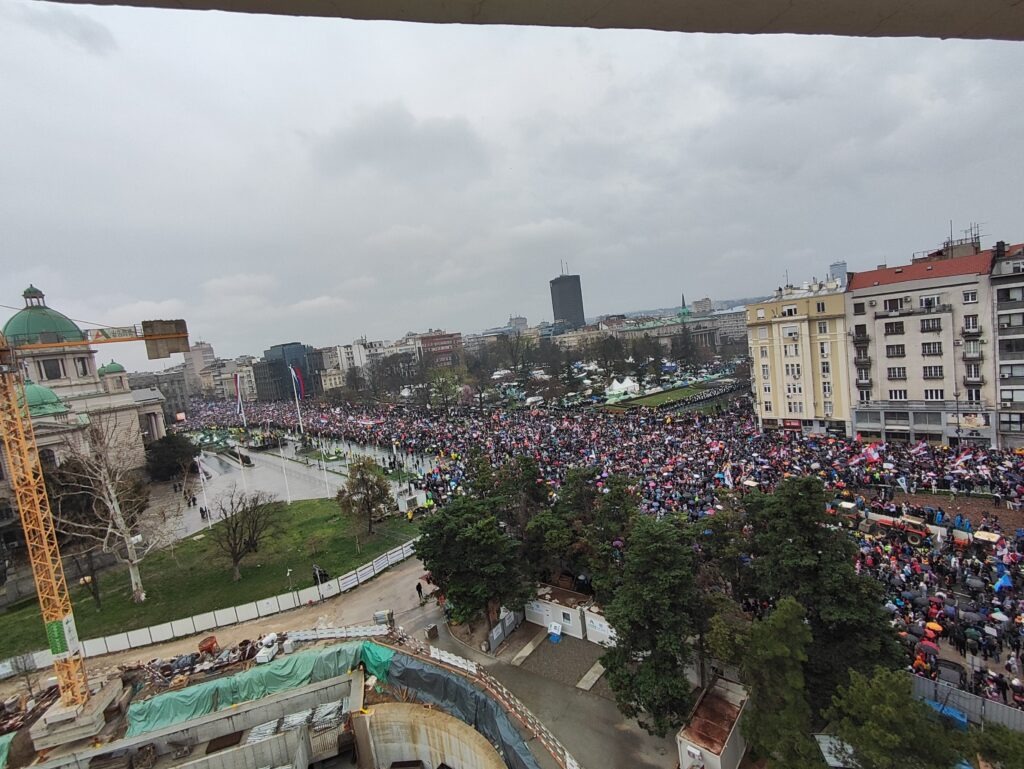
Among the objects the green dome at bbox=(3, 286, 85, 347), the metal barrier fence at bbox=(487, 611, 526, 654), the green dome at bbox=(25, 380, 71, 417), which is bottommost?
the metal barrier fence at bbox=(487, 611, 526, 654)

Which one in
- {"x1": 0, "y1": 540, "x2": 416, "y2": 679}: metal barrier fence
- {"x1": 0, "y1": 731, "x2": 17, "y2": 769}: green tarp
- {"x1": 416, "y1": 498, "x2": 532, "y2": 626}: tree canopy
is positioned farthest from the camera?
{"x1": 0, "y1": 540, "x2": 416, "y2": 679}: metal barrier fence

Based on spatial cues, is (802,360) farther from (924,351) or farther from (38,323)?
(38,323)

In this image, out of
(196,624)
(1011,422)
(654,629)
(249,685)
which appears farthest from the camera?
(1011,422)

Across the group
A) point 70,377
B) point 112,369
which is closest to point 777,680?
point 70,377

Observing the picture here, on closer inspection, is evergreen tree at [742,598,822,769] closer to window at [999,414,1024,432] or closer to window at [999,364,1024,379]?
window at [999,414,1024,432]

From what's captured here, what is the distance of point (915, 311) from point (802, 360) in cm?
717

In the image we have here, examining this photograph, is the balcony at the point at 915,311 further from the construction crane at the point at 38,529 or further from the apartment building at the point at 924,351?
the construction crane at the point at 38,529

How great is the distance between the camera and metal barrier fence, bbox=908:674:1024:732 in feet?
35.8

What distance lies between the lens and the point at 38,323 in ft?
151

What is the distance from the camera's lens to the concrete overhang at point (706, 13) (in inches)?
59.8

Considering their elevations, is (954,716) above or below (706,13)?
below

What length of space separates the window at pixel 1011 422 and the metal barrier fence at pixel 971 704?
1040 inches

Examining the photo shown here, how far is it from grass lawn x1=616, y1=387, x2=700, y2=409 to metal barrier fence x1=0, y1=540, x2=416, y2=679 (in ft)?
123

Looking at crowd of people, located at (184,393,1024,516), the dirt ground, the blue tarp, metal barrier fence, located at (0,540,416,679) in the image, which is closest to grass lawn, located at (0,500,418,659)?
metal barrier fence, located at (0,540,416,679)
